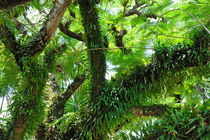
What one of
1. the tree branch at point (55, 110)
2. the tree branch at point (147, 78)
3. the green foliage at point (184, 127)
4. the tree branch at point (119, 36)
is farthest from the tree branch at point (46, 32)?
the green foliage at point (184, 127)

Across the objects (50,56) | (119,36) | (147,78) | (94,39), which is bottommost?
(147,78)

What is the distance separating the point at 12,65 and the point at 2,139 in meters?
0.67

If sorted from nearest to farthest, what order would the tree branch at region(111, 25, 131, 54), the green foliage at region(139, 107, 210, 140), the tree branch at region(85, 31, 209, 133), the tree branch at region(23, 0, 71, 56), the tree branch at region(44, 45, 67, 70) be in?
the green foliage at region(139, 107, 210, 140) → the tree branch at region(85, 31, 209, 133) → the tree branch at region(23, 0, 71, 56) → the tree branch at region(44, 45, 67, 70) → the tree branch at region(111, 25, 131, 54)

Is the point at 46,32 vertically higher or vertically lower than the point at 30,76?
higher

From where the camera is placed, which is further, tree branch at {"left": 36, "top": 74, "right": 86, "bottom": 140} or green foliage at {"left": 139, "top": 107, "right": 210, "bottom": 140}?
tree branch at {"left": 36, "top": 74, "right": 86, "bottom": 140}

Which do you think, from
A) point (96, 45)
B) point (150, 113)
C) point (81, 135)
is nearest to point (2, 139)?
point (81, 135)

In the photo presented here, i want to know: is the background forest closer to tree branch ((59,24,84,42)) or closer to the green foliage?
the green foliage

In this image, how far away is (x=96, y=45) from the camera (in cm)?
203

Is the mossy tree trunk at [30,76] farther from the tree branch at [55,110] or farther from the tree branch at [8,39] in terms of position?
the tree branch at [55,110]

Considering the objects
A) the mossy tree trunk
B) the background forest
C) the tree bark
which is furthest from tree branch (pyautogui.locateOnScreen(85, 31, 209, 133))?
the mossy tree trunk

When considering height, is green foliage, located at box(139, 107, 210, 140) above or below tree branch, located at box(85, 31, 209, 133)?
below

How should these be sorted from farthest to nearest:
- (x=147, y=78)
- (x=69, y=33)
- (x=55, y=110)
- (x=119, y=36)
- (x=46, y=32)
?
1. (x=69, y=33)
2. (x=119, y=36)
3. (x=55, y=110)
4. (x=46, y=32)
5. (x=147, y=78)

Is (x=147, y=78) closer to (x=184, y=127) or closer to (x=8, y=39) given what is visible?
(x=184, y=127)

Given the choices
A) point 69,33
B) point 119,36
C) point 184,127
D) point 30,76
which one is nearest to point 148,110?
point 184,127
